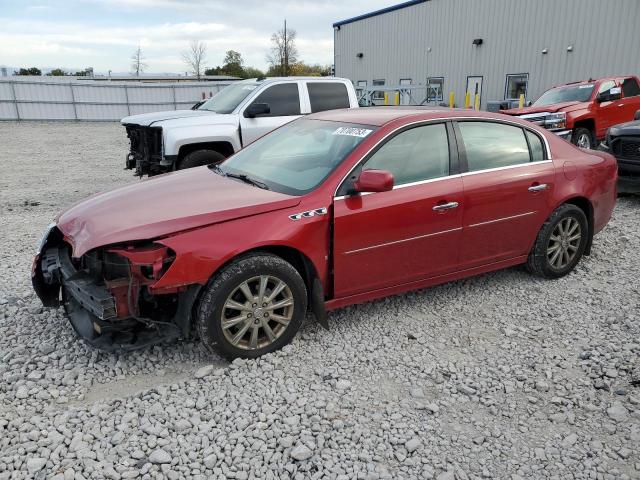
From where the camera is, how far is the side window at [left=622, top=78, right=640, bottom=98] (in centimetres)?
1206

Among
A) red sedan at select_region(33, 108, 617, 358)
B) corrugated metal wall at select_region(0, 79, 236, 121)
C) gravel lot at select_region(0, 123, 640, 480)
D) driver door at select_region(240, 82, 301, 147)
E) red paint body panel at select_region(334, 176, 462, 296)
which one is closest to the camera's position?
gravel lot at select_region(0, 123, 640, 480)

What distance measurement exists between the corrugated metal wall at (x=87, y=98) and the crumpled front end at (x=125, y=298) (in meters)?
24.6

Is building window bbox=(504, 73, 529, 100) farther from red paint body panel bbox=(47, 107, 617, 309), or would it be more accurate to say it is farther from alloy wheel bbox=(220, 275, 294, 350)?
alloy wheel bbox=(220, 275, 294, 350)

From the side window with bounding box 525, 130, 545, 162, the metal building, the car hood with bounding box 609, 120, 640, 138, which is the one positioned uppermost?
the metal building

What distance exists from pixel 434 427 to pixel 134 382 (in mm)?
1892

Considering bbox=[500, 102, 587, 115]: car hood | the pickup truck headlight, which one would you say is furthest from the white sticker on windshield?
the pickup truck headlight

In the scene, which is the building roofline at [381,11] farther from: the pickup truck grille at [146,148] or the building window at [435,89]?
the pickup truck grille at [146,148]

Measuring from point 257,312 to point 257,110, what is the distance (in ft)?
17.5

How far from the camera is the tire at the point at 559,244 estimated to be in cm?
480

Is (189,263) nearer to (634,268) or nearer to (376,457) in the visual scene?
(376,457)

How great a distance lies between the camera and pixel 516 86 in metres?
21.4

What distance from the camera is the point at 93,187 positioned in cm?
995

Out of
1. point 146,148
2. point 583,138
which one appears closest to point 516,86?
point 583,138

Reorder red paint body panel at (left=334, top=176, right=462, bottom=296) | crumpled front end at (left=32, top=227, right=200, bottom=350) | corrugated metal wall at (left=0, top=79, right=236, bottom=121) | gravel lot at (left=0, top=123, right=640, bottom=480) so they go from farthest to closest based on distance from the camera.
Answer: corrugated metal wall at (left=0, top=79, right=236, bottom=121), red paint body panel at (left=334, top=176, right=462, bottom=296), crumpled front end at (left=32, top=227, right=200, bottom=350), gravel lot at (left=0, top=123, right=640, bottom=480)
